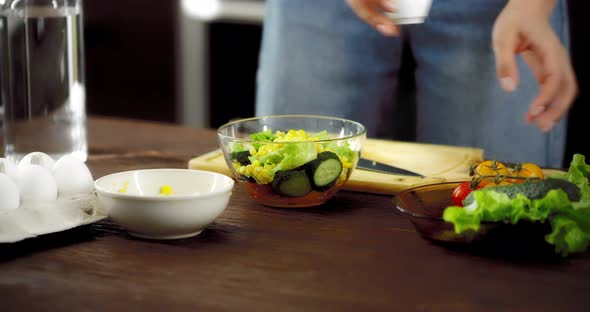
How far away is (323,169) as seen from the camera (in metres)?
1.12

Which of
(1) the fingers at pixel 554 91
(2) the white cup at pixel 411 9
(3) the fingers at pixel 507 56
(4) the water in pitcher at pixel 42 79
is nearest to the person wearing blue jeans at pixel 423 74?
(1) the fingers at pixel 554 91

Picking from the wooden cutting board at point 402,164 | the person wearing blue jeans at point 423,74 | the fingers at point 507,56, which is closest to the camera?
the wooden cutting board at point 402,164

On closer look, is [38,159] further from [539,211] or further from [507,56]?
[507,56]

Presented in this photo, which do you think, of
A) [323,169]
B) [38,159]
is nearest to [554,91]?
[323,169]

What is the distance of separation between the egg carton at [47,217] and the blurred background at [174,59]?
2521mm

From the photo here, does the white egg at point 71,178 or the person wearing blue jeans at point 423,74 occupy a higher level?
the person wearing blue jeans at point 423,74

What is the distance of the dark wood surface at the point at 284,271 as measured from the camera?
2.71 ft

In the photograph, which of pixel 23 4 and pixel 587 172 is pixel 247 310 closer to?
pixel 587 172

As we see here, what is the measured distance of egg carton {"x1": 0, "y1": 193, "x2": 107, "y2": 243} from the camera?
3.21ft

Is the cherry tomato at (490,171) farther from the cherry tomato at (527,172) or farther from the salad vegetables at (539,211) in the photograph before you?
the salad vegetables at (539,211)

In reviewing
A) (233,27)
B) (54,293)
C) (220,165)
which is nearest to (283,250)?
(54,293)

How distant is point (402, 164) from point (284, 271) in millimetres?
583

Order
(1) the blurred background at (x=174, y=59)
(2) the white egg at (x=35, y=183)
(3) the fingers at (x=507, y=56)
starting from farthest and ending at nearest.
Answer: (1) the blurred background at (x=174, y=59), (3) the fingers at (x=507, y=56), (2) the white egg at (x=35, y=183)

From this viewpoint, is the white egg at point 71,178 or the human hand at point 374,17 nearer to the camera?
the white egg at point 71,178
